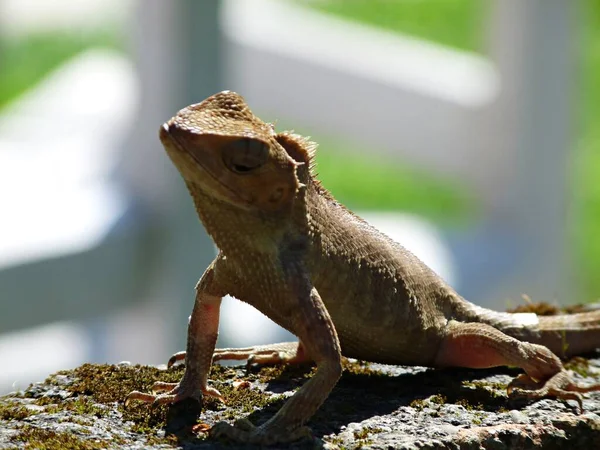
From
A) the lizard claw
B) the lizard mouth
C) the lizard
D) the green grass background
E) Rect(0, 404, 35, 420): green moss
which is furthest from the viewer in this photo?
the green grass background

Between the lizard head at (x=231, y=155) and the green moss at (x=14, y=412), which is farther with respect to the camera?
the green moss at (x=14, y=412)

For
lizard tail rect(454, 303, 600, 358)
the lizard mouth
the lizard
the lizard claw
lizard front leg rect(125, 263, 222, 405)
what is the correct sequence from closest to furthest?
the lizard mouth < the lizard < lizard front leg rect(125, 263, 222, 405) < the lizard claw < lizard tail rect(454, 303, 600, 358)

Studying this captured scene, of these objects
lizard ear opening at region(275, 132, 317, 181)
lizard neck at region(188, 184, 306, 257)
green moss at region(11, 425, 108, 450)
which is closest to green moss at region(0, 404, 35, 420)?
green moss at region(11, 425, 108, 450)

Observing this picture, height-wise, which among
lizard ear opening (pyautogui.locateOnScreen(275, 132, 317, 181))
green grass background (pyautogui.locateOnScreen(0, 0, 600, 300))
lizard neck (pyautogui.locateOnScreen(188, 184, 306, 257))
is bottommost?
green grass background (pyautogui.locateOnScreen(0, 0, 600, 300))

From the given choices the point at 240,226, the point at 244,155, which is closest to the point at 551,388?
the point at 240,226

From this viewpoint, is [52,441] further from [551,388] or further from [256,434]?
[551,388]

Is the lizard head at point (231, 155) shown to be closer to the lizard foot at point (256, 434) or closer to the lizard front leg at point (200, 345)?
the lizard front leg at point (200, 345)

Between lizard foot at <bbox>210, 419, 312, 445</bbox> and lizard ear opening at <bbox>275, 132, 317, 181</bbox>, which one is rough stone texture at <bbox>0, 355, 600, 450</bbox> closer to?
lizard foot at <bbox>210, 419, 312, 445</bbox>

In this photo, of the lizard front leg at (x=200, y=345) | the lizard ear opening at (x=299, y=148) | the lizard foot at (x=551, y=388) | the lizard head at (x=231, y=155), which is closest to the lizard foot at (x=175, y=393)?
the lizard front leg at (x=200, y=345)

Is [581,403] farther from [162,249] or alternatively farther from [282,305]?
[162,249]
